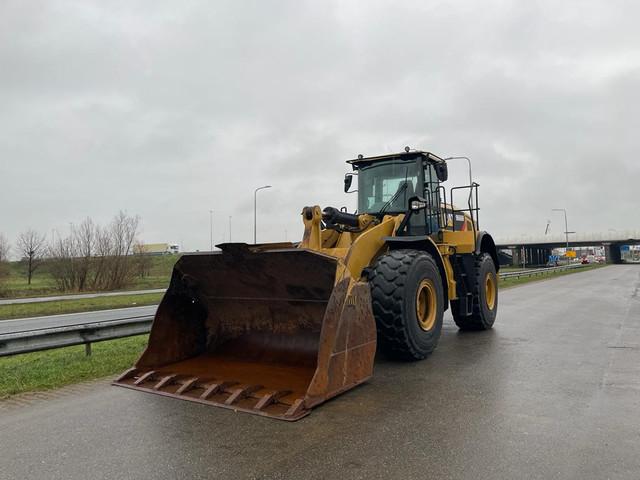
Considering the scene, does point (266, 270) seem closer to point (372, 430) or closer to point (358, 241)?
point (358, 241)

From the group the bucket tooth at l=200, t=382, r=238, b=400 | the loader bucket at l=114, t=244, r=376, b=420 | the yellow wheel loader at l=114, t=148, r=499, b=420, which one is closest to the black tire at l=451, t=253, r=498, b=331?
the yellow wheel loader at l=114, t=148, r=499, b=420

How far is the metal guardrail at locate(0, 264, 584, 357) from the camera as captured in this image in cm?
608

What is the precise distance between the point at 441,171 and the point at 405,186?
0.70 m

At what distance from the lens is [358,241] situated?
589 cm

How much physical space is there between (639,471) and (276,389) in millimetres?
2912

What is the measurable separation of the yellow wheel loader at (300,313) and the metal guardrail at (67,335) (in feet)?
5.88

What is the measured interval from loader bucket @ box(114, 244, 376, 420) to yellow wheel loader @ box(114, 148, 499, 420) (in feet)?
0.04

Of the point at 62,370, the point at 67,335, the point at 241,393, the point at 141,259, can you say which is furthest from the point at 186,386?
the point at 141,259

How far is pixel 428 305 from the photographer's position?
6.53m

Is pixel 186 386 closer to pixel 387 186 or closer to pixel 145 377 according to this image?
pixel 145 377

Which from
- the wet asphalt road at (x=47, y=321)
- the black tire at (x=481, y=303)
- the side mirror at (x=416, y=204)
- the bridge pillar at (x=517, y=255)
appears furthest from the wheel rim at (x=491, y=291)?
the bridge pillar at (x=517, y=255)

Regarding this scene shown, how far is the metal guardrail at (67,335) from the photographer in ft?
19.9

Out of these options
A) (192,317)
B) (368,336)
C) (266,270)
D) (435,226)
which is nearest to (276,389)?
(368,336)

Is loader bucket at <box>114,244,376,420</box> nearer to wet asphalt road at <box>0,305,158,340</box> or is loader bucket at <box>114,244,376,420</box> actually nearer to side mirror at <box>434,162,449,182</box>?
side mirror at <box>434,162,449,182</box>
